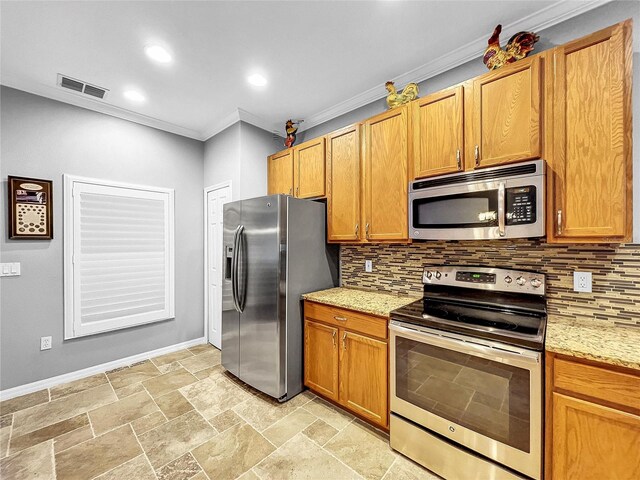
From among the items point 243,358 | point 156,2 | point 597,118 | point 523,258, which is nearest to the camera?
point 597,118

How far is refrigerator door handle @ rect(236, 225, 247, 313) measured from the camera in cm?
256

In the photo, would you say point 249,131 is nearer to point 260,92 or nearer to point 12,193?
point 260,92

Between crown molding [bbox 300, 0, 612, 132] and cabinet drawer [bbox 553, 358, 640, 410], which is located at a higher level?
crown molding [bbox 300, 0, 612, 132]

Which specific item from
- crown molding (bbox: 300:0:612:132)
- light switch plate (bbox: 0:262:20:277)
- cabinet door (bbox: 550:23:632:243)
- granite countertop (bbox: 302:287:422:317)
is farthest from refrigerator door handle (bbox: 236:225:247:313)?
cabinet door (bbox: 550:23:632:243)

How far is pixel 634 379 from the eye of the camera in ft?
3.63

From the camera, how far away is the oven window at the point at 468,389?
1.36 meters

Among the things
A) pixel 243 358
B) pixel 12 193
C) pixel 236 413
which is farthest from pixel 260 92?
pixel 236 413

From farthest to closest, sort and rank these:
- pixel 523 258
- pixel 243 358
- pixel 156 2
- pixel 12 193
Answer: pixel 243 358 < pixel 12 193 < pixel 523 258 < pixel 156 2

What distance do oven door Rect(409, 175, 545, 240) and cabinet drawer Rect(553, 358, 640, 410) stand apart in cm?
69

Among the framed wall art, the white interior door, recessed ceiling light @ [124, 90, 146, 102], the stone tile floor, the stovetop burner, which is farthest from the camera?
the white interior door

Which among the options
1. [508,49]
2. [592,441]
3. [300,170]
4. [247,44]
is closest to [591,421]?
[592,441]

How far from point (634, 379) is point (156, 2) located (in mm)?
3143

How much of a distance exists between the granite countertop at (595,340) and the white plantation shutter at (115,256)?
12.2ft

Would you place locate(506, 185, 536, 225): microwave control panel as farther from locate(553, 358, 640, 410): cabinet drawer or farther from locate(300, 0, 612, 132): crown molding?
locate(300, 0, 612, 132): crown molding
